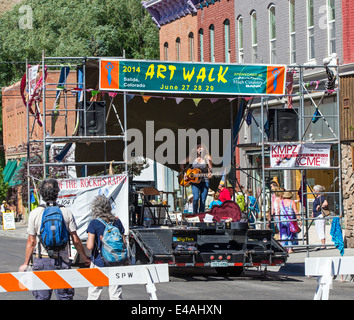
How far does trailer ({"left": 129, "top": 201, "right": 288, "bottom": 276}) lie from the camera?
52.1 ft

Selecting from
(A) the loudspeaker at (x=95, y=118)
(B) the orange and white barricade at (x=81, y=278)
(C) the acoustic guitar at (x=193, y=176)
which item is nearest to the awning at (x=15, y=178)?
(A) the loudspeaker at (x=95, y=118)

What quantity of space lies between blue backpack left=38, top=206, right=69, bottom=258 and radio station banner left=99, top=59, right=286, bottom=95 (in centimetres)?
926

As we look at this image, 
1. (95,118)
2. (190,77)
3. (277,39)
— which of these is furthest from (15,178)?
(190,77)

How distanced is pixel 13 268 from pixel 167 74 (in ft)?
18.3

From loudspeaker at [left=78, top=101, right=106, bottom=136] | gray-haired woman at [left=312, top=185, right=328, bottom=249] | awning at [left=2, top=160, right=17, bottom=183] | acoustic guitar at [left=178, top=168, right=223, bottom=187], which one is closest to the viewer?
loudspeaker at [left=78, top=101, right=106, bottom=136]

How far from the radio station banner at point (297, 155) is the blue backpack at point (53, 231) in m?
10.7

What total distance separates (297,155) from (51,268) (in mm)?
11176

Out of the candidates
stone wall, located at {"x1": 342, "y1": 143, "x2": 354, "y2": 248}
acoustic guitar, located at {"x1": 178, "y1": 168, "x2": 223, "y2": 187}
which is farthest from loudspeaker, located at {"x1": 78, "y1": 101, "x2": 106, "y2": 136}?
stone wall, located at {"x1": 342, "y1": 143, "x2": 354, "y2": 248}

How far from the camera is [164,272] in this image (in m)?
8.32

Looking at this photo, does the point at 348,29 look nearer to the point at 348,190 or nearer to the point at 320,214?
the point at 348,190

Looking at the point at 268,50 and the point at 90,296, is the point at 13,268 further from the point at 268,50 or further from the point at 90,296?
the point at 268,50

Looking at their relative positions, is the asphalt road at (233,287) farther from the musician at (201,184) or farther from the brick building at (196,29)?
the brick building at (196,29)

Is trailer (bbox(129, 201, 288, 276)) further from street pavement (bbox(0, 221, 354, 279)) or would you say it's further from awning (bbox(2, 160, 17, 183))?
awning (bbox(2, 160, 17, 183))

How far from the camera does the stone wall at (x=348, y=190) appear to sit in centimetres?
2275
